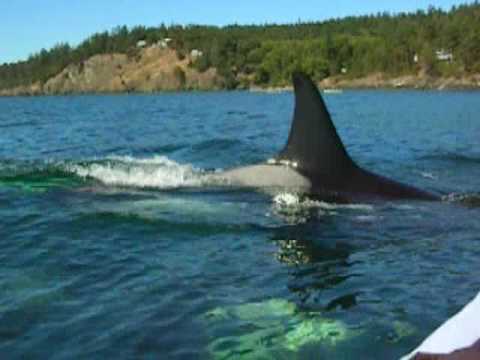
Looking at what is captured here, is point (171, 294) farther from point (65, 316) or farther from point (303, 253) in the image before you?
point (303, 253)

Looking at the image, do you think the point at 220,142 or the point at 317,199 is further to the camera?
the point at 220,142

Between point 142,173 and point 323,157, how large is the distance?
533 centimetres

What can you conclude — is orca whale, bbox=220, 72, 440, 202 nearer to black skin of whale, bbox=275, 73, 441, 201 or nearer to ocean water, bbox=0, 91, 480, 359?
black skin of whale, bbox=275, 73, 441, 201

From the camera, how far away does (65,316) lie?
27.1 ft

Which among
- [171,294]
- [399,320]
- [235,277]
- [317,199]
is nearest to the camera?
[399,320]

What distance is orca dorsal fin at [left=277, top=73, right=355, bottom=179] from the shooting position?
14430mm

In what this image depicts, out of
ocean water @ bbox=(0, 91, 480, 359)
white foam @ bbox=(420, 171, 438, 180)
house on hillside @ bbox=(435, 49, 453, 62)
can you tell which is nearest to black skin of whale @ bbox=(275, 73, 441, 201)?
ocean water @ bbox=(0, 91, 480, 359)

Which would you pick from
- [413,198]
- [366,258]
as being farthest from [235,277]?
[413,198]

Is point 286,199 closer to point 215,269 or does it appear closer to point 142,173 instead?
point 215,269

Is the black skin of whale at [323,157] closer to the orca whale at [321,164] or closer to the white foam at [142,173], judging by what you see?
the orca whale at [321,164]

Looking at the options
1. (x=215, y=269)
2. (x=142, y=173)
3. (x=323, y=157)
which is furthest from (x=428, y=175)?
(x=215, y=269)

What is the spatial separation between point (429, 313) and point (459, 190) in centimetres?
1036

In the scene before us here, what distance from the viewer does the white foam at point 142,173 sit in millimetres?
17062

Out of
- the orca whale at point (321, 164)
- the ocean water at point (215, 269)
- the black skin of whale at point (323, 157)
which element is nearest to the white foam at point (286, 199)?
the ocean water at point (215, 269)
